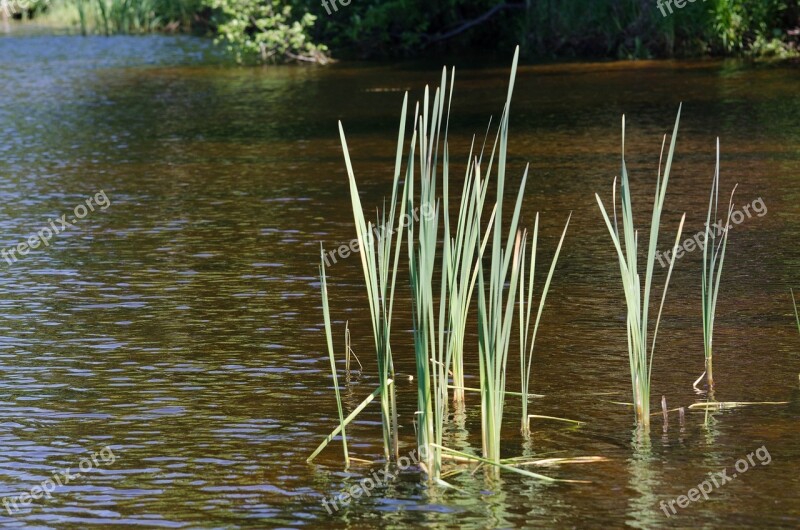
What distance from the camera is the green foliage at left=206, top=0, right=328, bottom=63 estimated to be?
2255 centimetres

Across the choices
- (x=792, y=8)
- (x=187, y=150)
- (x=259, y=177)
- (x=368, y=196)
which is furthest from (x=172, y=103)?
(x=792, y=8)

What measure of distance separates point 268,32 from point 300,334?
654 inches

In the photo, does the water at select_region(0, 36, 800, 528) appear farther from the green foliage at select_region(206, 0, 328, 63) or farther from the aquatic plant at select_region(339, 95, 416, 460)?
the green foliage at select_region(206, 0, 328, 63)

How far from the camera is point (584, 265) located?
27.3 feet

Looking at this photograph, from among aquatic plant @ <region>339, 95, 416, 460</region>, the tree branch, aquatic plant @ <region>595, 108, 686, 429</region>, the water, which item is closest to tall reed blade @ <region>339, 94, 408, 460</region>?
aquatic plant @ <region>339, 95, 416, 460</region>

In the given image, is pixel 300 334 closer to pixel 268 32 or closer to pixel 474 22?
pixel 268 32

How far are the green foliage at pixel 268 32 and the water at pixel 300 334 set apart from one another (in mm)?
6899

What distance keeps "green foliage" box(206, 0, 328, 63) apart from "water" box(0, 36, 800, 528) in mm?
6899

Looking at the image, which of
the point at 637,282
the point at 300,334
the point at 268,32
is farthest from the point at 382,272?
the point at 268,32

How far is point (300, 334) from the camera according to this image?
6945 mm

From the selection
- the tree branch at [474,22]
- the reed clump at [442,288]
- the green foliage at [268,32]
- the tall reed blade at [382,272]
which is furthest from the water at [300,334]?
the tree branch at [474,22]

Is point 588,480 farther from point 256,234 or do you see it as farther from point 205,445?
point 256,234

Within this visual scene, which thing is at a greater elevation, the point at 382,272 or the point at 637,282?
the point at 382,272

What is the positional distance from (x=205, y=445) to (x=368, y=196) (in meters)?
6.02
